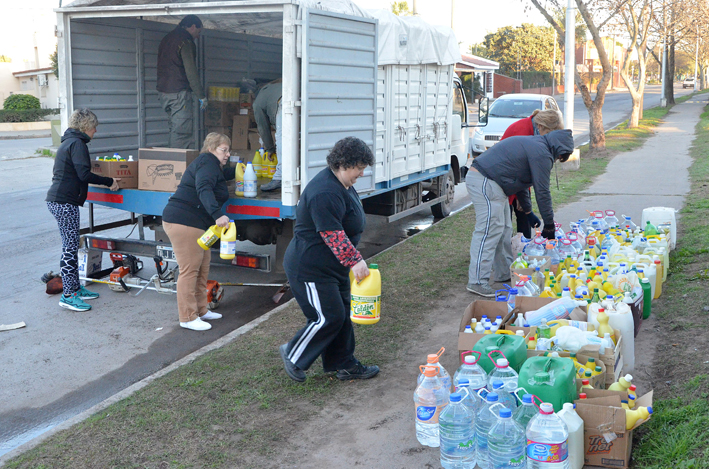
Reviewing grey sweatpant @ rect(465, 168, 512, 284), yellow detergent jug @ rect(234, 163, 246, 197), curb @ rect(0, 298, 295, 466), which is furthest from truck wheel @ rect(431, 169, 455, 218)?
curb @ rect(0, 298, 295, 466)

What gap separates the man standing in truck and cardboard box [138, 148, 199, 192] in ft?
5.50

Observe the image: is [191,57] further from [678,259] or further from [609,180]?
[609,180]

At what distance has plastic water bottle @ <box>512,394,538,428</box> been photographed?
11.6 feet

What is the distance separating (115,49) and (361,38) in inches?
121

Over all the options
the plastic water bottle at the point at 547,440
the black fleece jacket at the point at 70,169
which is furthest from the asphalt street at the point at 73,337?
the plastic water bottle at the point at 547,440

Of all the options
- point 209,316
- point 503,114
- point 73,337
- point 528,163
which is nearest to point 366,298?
point 209,316

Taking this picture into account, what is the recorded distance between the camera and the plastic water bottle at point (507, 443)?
3.40m

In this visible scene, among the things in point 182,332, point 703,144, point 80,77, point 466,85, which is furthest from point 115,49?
Result: point 703,144

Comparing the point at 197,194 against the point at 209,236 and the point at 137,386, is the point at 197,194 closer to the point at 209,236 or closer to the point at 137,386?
the point at 209,236

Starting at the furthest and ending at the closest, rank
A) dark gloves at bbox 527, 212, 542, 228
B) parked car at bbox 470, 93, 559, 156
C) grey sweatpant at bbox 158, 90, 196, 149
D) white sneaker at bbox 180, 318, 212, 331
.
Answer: parked car at bbox 470, 93, 559, 156
grey sweatpant at bbox 158, 90, 196, 149
dark gloves at bbox 527, 212, 542, 228
white sneaker at bbox 180, 318, 212, 331

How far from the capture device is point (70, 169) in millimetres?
6508

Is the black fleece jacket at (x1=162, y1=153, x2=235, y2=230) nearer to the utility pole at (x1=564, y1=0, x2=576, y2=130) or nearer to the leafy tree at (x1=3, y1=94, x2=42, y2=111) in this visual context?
the utility pole at (x1=564, y1=0, x2=576, y2=130)

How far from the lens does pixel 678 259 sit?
301 inches

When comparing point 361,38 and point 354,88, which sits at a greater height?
point 361,38
